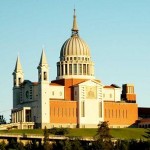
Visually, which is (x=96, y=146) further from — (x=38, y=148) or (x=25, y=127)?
(x=25, y=127)

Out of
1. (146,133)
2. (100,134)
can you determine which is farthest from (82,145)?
(146,133)

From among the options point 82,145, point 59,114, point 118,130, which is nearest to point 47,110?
point 59,114

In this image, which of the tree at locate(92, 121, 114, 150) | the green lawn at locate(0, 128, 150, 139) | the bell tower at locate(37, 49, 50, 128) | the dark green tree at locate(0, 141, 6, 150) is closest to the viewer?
the tree at locate(92, 121, 114, 150)

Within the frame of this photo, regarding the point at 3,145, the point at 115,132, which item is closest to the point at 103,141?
the point at 3,145

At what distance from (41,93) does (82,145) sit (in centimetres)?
3755

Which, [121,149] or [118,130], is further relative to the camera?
[118,130]

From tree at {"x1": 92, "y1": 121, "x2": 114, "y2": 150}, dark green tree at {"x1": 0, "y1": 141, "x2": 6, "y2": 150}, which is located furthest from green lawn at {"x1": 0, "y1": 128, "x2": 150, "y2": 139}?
dark green tree at {"x1": 0, "y1": 141, "x2": 6, "y2": 150}

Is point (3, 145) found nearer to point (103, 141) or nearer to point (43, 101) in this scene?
point (103, 141)

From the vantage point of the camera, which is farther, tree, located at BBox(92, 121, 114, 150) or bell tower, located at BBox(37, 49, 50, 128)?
bell tower, located at BBox(37, 49, 50, 128)

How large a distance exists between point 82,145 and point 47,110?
116ft

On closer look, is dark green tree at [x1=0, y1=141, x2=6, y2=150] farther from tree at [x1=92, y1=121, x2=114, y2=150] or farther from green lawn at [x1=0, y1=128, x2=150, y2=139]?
green lawn at [x1=0, y1=128, x2=150, y2=139]

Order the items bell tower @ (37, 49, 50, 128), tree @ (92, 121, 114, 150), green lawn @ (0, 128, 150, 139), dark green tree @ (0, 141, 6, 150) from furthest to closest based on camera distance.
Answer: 1. bell tower @ (37, 49, 50, 128)
2. green lawn @ (0, 128, 150, 139)
3. dark green tree @ (0, 141, 6, 150)
4. tree @ (92, 121, 114, 150)

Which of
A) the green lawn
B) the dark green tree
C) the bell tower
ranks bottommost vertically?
the dark green tree

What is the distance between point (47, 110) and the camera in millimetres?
196750
